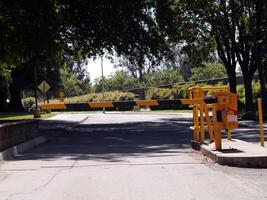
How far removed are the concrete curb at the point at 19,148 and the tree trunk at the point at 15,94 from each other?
150ft

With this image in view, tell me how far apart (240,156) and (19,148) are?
7065 mm

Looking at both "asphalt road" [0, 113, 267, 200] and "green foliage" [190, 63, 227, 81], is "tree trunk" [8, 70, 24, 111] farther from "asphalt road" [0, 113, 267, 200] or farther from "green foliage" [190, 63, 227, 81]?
"asphalt road" [0, 113, 267, 200]

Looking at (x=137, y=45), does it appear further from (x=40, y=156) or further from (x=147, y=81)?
(x=147, y=81)

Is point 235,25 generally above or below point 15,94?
above

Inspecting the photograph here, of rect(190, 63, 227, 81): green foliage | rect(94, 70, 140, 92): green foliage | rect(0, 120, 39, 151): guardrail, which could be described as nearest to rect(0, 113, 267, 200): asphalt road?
rect(0, 120, 39, 151): guardrail

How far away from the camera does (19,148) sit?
16812 millimetres

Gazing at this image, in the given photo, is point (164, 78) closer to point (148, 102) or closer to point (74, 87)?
point (74, 87)

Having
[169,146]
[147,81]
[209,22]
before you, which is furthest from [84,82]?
[169,146]

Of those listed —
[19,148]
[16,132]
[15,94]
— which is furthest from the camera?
[15,94]

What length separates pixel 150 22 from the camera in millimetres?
31203

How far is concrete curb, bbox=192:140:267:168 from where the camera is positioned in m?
11.9

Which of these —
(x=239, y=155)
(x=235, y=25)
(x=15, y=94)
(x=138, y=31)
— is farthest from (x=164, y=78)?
(x=239, y=155)

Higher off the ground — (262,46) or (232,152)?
(262,46)

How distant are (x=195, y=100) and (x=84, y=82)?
463 ft
